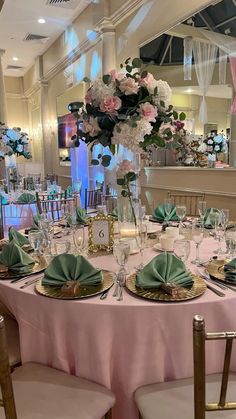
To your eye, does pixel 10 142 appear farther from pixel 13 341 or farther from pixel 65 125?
pixel 65 125

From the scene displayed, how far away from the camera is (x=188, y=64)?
5.22m

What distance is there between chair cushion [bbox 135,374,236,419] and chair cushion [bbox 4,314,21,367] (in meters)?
0.64

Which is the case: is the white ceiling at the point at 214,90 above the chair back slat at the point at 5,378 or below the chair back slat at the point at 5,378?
above

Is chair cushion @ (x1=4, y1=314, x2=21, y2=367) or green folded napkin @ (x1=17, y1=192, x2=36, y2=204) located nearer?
chair cushion @ (x1=4, y1=314, x2=21, y2=367)

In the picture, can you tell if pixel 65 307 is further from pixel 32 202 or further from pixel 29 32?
pixel 29 32

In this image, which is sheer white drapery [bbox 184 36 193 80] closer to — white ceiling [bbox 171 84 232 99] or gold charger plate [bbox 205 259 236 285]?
white ceiling [bbox 171 84 232 99]

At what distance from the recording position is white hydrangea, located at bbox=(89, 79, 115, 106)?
1.72 meters

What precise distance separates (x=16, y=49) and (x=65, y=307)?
933 centimetres

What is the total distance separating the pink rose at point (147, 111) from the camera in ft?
5.58

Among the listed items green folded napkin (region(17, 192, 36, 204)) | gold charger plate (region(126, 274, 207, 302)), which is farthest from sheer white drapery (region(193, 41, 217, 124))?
gold charger plate (region(126, 274, 207, 302))

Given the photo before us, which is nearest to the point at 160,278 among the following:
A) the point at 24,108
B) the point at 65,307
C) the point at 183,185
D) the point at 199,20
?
the point at 65,307

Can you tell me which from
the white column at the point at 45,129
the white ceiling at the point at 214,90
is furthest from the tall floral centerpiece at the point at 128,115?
the white column at the point at 45,129

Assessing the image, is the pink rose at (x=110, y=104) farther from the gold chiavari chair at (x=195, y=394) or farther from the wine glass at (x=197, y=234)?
the gold chiavari chair at (x=195, y=394)

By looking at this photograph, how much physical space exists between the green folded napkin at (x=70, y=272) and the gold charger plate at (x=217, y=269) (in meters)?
0.52
